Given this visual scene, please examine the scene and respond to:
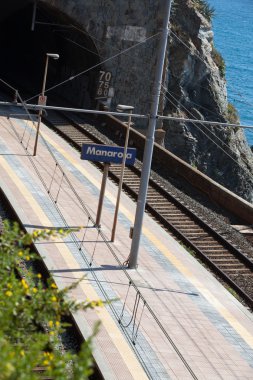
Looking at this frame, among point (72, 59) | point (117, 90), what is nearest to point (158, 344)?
point (117, 90)

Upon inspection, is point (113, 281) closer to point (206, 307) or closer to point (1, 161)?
point (206, 307)

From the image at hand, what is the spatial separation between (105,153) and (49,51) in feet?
99.4

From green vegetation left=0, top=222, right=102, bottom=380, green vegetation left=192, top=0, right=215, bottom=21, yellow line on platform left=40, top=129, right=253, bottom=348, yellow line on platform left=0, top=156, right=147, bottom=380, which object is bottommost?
yellow line on platform left=40, top=129, right=253, bottom=348

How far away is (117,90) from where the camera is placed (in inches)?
1560

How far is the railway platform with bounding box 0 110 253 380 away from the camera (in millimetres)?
14359

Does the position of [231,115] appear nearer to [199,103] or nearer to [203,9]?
[199,103]

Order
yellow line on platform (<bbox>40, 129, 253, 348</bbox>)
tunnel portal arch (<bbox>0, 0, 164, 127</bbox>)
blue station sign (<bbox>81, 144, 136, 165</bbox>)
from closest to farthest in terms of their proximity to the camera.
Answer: yellow line on platform (<bbox>40, 129, 253, 348</bbox>) → blue station sign (<bbox>81, 144, 136, 165</bbox>) → tunnel portal arch (<bbox>0, 0, 164, 127</bbox>)

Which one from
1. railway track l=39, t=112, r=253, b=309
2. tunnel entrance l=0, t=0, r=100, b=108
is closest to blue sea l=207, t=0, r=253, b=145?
tunnel entrance l=0, t=0, r=100, b=108

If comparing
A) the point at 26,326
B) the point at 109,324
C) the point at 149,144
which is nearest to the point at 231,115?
the point at 149,144

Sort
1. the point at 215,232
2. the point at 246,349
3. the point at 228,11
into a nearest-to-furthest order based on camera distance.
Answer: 1. the point at 246,349
2. the point at 215,232
3. the point at 228,11

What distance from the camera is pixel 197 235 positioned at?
2325 centimetres

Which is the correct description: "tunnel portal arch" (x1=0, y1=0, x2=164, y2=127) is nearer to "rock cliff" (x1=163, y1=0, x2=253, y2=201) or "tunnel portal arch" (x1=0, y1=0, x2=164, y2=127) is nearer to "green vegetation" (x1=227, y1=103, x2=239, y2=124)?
"rock cliff" (x1=163, y1=0, x2=253, y2=201)

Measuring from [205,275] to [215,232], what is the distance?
3.32 meters

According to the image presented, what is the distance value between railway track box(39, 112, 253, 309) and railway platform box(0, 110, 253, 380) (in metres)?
0.43
